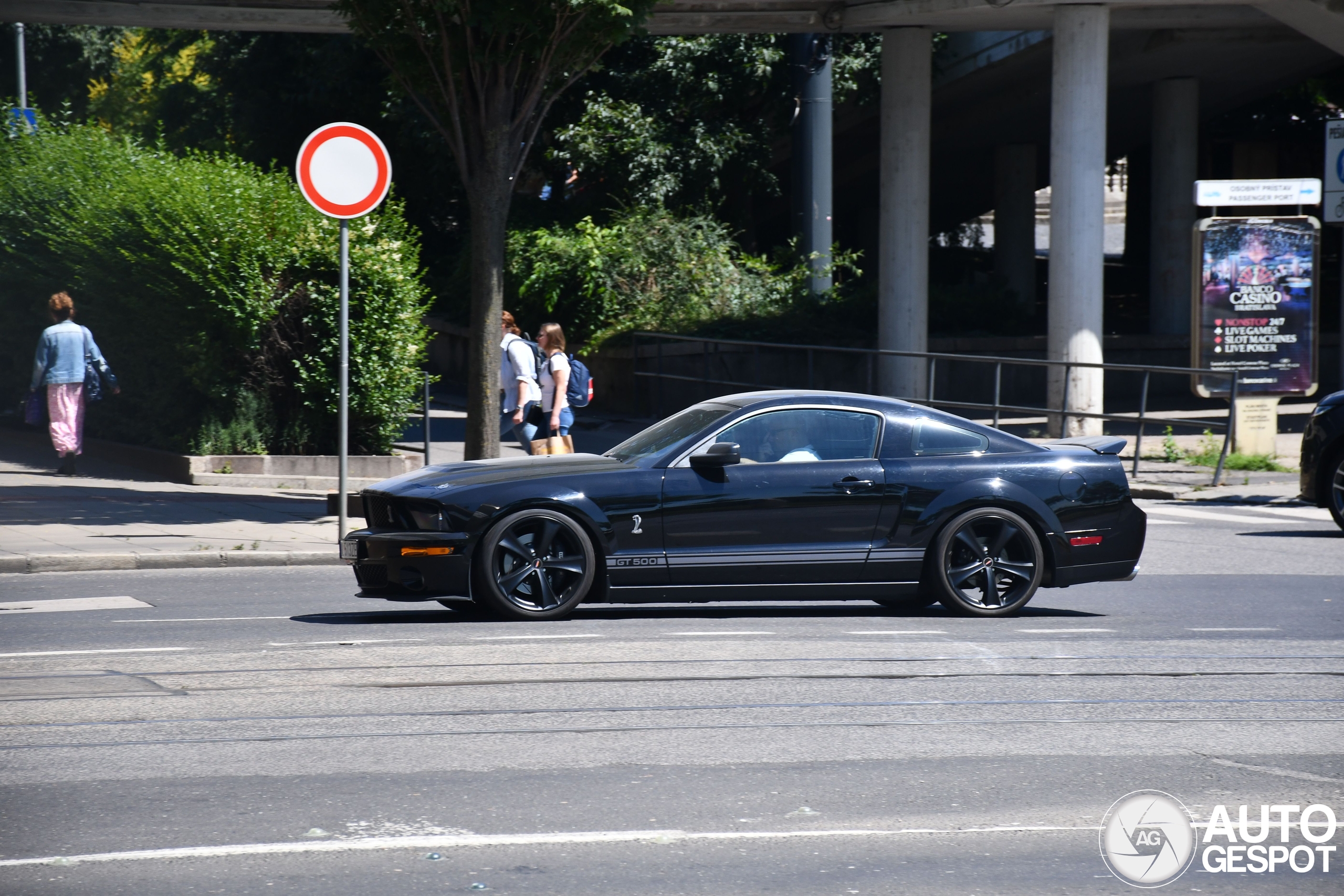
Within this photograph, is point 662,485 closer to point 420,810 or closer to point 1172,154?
point 420,810

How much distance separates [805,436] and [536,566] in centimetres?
174

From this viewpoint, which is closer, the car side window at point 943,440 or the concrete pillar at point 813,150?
the car side window at point 943,440

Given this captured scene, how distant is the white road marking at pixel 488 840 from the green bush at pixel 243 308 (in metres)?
11.6

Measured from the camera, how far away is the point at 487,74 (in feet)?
43.6

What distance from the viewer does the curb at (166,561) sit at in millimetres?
10930

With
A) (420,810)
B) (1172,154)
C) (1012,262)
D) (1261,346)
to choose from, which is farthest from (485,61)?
(1012,262)

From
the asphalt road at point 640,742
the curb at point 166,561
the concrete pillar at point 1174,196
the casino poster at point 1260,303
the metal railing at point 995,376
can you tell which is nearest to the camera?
the asphalt road at point 640,742

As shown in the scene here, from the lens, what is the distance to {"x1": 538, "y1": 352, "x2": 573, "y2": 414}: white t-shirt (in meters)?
14.7

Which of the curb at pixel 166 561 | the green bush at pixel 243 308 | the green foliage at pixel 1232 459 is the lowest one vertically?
the curb at pixel 166 561

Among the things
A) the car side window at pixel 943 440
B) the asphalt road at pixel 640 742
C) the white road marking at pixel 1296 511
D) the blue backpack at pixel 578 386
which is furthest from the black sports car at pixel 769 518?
the white road marking at pixel 1296 511

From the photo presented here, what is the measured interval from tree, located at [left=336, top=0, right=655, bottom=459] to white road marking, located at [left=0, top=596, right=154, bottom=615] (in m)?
4.44

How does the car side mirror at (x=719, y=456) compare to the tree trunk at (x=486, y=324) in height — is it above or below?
below

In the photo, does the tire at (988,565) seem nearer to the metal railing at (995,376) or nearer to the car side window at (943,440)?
the car side window at (943,440)

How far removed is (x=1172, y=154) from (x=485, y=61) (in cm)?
1991
